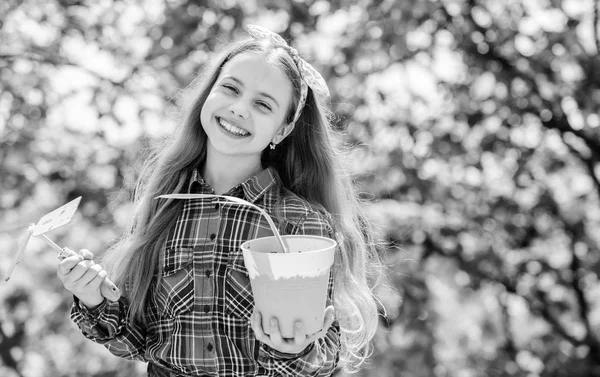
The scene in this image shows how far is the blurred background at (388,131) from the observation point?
300 centimetres

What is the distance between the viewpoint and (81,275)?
4.16ft

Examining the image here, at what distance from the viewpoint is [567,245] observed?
3.48m

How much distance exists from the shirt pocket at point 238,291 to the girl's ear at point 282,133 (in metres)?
0.28

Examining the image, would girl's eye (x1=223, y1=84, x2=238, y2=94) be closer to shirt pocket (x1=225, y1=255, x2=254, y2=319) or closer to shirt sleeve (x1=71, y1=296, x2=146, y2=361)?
shirt pocket (x1=225, y1=255, x2=254, y2=319)

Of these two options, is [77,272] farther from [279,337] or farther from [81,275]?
[279,337]

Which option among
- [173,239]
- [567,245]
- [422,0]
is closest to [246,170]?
[173,239]

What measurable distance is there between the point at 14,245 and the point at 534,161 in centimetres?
229

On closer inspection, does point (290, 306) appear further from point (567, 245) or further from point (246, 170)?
point (567, 245)

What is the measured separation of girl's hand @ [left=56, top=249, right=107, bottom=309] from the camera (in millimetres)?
1262

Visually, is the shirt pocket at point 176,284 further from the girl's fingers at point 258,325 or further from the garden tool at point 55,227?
the girl's fingers at point 258,325

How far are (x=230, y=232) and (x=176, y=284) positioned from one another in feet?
0.45

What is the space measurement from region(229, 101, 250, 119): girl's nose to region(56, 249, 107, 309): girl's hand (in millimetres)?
365

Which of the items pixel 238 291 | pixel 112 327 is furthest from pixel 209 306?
pixel 112 327

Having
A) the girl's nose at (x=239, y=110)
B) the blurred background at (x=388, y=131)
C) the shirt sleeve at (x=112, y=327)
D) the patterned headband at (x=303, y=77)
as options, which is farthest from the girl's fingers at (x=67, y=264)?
the blurred background at (x=388, y=131)
